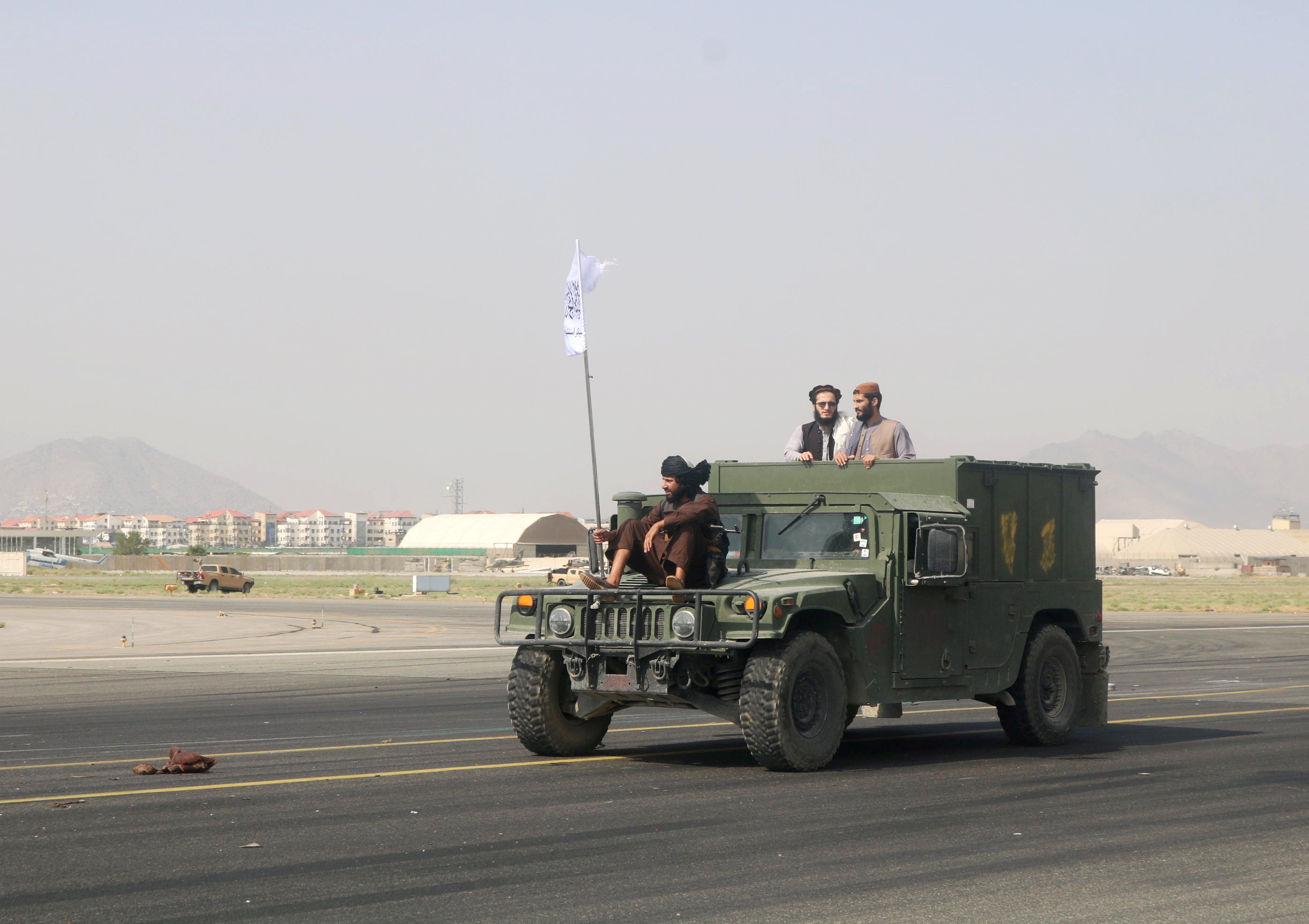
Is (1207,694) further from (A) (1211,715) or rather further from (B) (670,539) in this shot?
(B) (670,539)

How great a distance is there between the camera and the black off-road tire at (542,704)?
38.7 ft

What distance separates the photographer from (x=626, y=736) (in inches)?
553

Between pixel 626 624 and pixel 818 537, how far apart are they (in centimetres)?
194

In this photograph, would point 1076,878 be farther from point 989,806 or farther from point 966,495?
point 966,495

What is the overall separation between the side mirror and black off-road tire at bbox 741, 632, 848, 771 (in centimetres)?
108

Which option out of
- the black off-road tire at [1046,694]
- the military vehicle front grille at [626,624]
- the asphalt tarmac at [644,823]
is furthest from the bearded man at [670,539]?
the black off-road tire at [1046,694]

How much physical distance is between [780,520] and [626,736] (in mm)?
→ 3064

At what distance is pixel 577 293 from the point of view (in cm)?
2909

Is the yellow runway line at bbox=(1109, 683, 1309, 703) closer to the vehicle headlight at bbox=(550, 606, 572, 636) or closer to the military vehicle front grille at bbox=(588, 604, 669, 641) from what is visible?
the military vehicle front grille at bbox=(588, 604, 669, 641)

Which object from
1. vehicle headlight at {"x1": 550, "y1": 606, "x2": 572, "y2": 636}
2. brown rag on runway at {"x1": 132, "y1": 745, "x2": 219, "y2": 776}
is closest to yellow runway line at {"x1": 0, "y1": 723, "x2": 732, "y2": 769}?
brown rag on runway at {"x1": 132, "y1": 745, "x2": 219, "y2": 776}

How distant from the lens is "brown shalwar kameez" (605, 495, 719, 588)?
11.2 metres

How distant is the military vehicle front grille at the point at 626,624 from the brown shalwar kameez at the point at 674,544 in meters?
0.36

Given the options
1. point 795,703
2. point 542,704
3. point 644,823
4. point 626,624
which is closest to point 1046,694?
point 795,703

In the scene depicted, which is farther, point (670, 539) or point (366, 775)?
point (670, 539)
